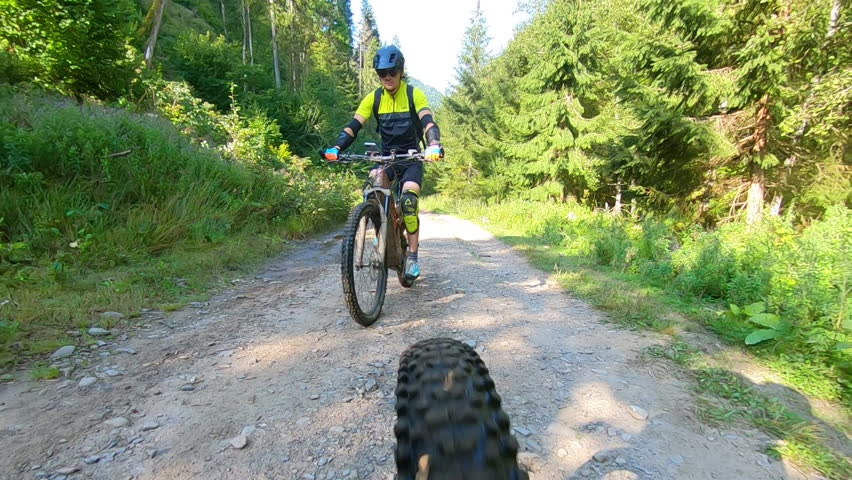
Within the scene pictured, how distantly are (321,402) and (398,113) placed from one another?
9.25 feet

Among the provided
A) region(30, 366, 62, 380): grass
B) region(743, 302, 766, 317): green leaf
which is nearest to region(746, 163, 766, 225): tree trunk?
region(743, 302, 766, 317): green leaf

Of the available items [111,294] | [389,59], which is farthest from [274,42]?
[111,294]

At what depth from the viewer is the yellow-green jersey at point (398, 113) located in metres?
3.76

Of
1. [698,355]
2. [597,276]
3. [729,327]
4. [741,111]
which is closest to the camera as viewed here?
[698,355]

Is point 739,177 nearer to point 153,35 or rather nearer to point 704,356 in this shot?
point 704,356

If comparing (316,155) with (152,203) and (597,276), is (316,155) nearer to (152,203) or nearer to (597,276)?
(152,203)

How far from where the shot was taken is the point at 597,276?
4.52 meters

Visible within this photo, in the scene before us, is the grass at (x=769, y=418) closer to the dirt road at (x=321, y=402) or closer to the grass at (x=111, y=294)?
the dirt road at (x=321, y=402)

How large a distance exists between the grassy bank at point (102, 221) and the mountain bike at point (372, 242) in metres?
1.81

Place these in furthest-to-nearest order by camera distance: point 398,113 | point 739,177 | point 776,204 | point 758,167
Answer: point 739,177
point 776,204
point 758,167
point 398,113

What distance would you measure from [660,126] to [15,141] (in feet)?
34.1

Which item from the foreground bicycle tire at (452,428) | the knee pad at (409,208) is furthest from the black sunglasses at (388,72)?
the foreground bicycle tire at (452,428)

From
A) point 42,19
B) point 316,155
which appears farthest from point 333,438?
point 316,155

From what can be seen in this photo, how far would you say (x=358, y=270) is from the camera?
3.02 meters
